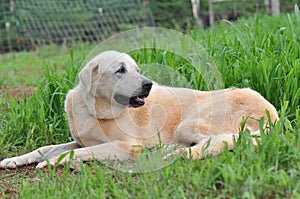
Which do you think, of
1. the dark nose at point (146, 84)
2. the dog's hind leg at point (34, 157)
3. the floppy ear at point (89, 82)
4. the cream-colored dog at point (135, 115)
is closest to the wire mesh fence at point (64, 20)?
the dog's hind leg at point (34, 157)

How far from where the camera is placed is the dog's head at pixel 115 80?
3.49m

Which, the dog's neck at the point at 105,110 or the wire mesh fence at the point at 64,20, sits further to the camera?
the wire mesh fence at the point at 64,20

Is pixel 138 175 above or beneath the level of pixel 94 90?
beneath

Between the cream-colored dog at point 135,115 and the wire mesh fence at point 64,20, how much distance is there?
829 cm

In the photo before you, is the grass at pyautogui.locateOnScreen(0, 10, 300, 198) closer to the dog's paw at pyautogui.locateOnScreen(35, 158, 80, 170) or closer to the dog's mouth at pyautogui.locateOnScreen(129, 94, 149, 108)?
the dog's paw at pyautogui.locateOnScreen(35, 158, 80, 170)

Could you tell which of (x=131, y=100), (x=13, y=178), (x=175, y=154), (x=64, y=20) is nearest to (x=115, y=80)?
(x=131, y=100)

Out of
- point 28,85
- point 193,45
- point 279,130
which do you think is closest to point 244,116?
point 279,130

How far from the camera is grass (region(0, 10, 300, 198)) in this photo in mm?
2838

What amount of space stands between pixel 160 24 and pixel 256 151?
411 inches

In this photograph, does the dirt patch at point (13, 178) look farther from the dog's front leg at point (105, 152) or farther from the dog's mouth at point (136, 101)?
the dog's mouth at point (136, 101)

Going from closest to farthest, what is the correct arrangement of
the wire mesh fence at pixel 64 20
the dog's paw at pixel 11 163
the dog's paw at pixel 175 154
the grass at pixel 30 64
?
1. the dog's paw at pixel 175 154
2. the dog's paw at pixel 11 163
3. the grass at pixel 30 64
4. the wire mesh fence at pixel 64 20

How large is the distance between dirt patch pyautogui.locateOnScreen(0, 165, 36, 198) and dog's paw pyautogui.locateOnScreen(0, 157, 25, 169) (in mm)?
42

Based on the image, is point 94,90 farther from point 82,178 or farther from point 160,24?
point 160,24

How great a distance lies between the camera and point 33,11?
12461mm
